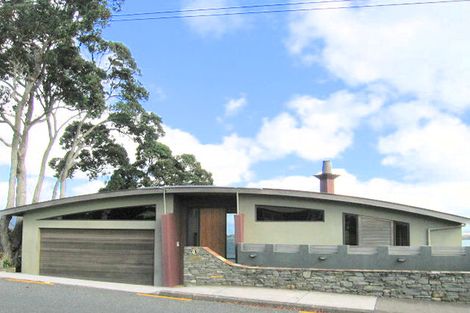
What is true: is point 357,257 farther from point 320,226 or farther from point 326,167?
point 326,167

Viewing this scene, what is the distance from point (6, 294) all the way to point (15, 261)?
29.9ft

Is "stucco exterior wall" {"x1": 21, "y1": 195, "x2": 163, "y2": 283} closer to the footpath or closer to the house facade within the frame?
the house facade

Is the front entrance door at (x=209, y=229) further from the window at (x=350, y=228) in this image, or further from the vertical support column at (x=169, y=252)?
the window at (x=350, y=228)

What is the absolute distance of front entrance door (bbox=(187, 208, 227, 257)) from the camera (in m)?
17.5

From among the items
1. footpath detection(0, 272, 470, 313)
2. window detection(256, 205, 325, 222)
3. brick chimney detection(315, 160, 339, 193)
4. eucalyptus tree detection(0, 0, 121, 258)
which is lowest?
footpath detection(0, 272, 470, 313)

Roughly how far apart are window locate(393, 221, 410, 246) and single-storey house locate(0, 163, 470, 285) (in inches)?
1.1

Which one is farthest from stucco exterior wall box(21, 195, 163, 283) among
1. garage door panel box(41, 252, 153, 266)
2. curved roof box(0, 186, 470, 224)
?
garage door panel box(41, 252, 153, 266)

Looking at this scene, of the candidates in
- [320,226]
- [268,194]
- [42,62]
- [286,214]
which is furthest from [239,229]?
[42,62]

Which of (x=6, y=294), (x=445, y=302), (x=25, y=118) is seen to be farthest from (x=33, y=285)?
(x=25, y=118)

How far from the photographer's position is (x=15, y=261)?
68.4 feet

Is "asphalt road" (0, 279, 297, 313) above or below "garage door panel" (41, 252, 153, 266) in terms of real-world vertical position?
below

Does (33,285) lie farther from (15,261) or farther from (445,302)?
(445,302)

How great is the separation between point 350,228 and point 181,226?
536cm

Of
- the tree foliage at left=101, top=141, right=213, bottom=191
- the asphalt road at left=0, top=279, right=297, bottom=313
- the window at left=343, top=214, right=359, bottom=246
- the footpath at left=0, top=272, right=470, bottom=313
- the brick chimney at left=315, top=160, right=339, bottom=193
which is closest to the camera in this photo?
the asphalt road at left=0, top=279, right=297, bottom=313
